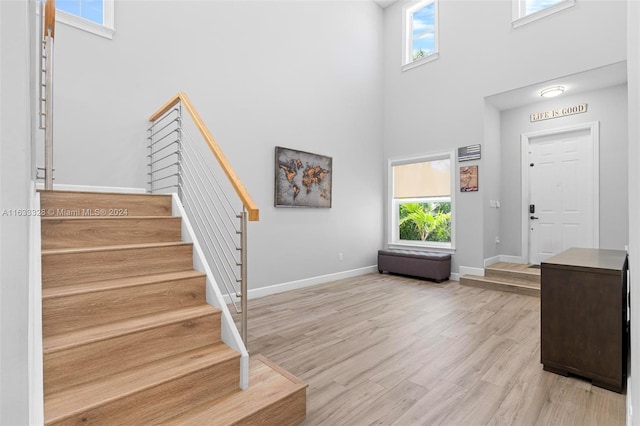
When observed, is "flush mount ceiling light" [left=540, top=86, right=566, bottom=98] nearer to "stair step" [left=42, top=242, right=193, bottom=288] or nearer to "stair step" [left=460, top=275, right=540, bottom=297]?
"stair step" [left=460, top=275, right=540, bottom=297]

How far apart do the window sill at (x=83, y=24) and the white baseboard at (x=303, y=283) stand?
9.71ft

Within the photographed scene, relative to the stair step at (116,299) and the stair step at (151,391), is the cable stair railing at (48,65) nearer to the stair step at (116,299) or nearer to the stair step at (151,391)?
the stair step at (116,299)

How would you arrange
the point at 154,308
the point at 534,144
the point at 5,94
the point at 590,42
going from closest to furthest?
the point at 5,94 < the point at 154,308 < the point at 590,42 < the point at 534,144

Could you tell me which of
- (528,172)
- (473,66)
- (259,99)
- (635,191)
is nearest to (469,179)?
(528,172)

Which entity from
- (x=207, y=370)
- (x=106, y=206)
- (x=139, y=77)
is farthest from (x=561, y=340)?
(x=139, y=77)

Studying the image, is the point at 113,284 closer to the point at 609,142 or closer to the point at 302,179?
the point at 302,179

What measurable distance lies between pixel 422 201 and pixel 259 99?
3531 millimetres

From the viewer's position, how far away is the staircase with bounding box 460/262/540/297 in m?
4.45

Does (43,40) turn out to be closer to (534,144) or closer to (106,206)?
(106,206)

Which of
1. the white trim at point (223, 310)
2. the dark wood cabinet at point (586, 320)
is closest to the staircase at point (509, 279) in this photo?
the dark wood cabinet at point (586, 320)

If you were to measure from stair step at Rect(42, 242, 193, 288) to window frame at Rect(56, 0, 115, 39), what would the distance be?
2.34 m

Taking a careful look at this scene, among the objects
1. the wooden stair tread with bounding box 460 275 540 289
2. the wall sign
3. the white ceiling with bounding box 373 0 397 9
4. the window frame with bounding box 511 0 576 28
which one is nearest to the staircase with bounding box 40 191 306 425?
the wooden stair tread with bounding box 460 275 540 289

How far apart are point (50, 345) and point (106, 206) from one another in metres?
1.33

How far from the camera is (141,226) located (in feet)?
7.82
